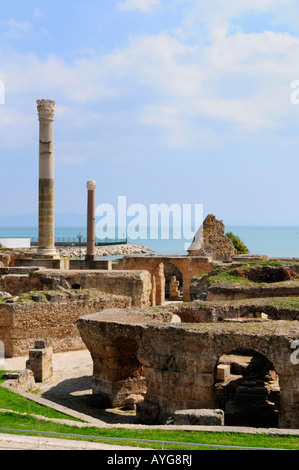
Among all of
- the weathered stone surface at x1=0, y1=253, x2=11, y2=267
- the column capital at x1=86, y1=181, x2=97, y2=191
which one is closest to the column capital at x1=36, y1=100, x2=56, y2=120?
the column capital at x1=86, y1=181, x2=97, y2=191

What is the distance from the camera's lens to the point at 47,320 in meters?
19.8

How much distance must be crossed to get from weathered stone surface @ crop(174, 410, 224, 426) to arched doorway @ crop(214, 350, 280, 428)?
160 centimetres

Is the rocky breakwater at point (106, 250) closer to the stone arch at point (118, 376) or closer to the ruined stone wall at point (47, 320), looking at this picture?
the ruined stone wall at point (47, 320)

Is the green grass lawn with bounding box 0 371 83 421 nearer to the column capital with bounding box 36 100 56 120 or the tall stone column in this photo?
the column capital with bounding box 36 100 56 120

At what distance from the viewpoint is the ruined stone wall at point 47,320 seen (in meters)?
19.1

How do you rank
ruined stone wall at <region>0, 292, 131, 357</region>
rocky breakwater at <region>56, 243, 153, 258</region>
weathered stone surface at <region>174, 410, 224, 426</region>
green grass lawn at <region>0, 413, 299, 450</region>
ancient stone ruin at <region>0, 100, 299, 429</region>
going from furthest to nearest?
rocky breakwater at <region>56, 243, 153, 258</region> → ruined stone wall at <region>0, 292, 131, 357</region> → ancient stone ruin at <region>0, 100, 299, 429</region> → weathered stone surface at <region>174, 410, 224, 426</region> → green grass lawn at <region>0, 413, 299, 450</region>

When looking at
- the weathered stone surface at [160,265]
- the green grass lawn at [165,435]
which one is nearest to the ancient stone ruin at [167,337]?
the green grass lawn at [165,435]

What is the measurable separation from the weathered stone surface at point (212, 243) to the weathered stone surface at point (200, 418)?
28565 mm

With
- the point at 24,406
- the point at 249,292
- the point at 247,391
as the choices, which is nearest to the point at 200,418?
the point at 247,391

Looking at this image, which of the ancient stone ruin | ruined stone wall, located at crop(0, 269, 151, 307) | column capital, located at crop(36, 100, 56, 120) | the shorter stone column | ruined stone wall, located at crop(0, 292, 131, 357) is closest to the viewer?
the ancient stone ruin

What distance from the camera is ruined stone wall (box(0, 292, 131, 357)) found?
1906 cm

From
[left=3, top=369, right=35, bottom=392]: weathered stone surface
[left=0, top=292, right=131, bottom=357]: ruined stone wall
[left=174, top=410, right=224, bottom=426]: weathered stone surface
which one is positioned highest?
[left=0, top=292, right=131, bottom=357]: ruined stone wall
